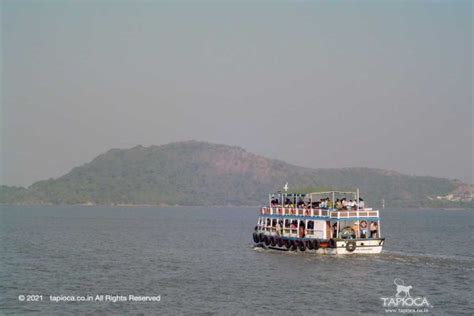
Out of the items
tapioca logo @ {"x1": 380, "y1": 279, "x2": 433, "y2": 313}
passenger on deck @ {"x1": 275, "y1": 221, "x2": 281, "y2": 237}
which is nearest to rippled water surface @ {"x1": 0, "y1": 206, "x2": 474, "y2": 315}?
tapioca logo @ {"x1": 380, "y1": 279, "x2": 433, "y2": 313}

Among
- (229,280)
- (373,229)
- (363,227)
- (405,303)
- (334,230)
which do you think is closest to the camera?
(405,303)

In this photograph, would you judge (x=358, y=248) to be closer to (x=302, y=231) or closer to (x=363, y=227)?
(x=363, y=227)

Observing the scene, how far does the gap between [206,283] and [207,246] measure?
3235cm

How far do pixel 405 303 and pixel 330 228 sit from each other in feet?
56.0

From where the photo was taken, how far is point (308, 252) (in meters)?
63.2

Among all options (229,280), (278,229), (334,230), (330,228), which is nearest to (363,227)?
(334,230)

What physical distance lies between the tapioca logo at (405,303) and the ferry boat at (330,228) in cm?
1213

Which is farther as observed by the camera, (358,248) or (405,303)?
(358,248)

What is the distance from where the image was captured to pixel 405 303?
44.8 metres

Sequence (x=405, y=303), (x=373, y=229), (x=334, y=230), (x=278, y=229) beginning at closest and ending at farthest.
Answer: (x=405, y=303), (x=334, y=230), (x=373, y=229), (x=278, y=229)

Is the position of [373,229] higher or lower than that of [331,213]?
lower

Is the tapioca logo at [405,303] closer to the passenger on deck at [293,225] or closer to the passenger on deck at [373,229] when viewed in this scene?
the passenger on deck at [373,229]

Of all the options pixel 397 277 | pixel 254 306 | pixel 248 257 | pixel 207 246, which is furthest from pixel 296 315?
pixel 207 246

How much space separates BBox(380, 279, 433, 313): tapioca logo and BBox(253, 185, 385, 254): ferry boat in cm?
1213
